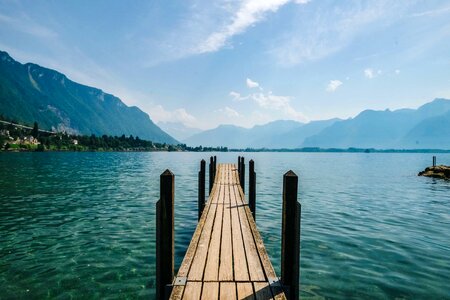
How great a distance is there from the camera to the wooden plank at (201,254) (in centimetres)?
677

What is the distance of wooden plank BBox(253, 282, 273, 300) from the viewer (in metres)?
5.91

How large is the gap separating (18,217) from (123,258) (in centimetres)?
1046

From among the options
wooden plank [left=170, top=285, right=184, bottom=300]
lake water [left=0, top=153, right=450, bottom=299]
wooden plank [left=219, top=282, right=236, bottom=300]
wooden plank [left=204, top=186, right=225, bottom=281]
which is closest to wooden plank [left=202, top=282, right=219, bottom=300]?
wooden plank [left=219, top=282, right=236, bottom=300]

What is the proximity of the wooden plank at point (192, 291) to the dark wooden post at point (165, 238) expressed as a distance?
477 millimetres

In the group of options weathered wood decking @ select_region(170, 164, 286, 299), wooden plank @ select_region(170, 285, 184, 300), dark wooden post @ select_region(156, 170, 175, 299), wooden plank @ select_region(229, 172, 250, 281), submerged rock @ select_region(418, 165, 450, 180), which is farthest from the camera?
submerged rock @ select_region(418, 165, 450, 180)

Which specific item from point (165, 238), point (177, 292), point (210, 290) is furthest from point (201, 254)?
point (177, 292)

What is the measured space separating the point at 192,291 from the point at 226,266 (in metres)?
A: 1.41

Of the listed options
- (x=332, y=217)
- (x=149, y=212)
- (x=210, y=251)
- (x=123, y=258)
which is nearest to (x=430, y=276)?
(x=210, y=251)

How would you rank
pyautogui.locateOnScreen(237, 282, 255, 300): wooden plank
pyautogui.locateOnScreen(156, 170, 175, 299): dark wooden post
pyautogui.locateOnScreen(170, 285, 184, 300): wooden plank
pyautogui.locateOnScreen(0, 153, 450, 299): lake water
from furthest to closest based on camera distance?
pyautogui.locateOnScreen(0, 153, 450, 299): lake water < pyautogui.locateOnScreen(156, 170, 175, 299): dark wooden post < pyautogui.locateOnScreen(237, 282, 255, 300): wooden plank < pyautogui.locateOnScreen(170, 285, 184, 300): wooden plank

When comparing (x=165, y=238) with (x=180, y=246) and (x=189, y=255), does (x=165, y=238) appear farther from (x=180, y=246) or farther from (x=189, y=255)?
(x=180, y=246)

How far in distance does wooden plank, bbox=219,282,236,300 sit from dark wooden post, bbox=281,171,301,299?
119 centimetres

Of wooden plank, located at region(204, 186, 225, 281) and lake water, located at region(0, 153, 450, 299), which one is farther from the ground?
wooden plank, located at region(204, 186, 225, 281)

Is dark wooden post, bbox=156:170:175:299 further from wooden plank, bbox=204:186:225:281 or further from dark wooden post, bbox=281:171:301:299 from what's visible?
dark wooden post, bbox=281:171:301:299

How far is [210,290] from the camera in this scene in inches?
241
